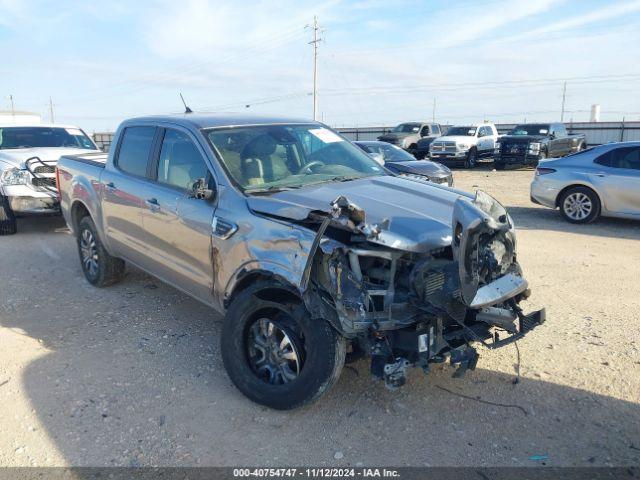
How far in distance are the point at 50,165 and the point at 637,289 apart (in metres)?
8.76

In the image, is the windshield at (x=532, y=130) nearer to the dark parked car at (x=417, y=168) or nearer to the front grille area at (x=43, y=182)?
the dark parked car at (x=417, y=168)

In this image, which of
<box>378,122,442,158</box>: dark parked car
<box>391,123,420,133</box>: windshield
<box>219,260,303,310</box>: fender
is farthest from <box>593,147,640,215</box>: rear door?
<box>391,123,420,133</box>: windshield

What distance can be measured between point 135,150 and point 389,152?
31.7 ft

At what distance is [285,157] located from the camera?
4500mm

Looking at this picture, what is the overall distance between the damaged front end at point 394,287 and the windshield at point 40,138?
8.69 m

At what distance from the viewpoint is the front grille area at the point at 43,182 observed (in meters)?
8.88

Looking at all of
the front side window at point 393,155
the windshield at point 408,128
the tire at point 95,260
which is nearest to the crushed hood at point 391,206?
the tire at point 95,260

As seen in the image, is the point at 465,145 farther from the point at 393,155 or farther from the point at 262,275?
the point at 262,275

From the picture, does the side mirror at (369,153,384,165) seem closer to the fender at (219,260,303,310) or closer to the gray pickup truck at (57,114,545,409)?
the gray pickup truck at (57,114,545,409)

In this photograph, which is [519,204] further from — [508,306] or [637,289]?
[508,306]

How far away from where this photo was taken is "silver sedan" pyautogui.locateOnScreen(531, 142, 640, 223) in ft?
30.6

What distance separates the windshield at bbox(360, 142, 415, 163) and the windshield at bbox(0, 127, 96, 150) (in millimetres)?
6784

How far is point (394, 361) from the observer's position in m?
3.19

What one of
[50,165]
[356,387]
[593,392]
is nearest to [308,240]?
[356,387]
